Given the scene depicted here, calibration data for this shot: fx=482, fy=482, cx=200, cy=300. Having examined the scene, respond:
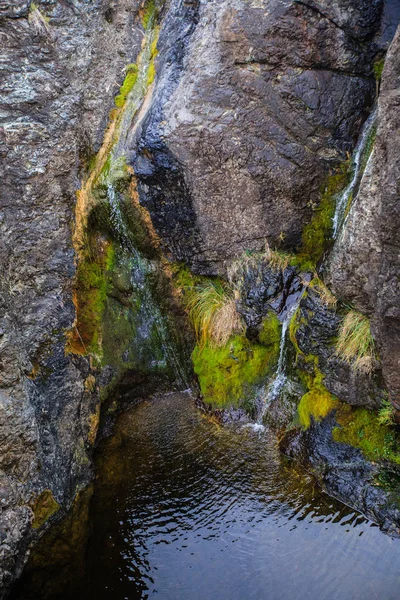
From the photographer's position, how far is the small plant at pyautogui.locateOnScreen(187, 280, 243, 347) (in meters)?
6.43

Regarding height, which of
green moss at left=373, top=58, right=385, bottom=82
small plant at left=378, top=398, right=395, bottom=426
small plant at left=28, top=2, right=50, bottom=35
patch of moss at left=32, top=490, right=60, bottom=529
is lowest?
patch of moss at left=32, top=490, right=60, bottom=529

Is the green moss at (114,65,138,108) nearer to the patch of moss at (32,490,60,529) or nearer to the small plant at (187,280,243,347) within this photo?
the small plant at (187,280,243,347)

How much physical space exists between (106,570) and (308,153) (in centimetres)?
504

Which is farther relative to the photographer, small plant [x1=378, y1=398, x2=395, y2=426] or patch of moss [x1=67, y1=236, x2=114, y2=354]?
patch of moss [x1=67, y1=236, x2=114, y2=354]

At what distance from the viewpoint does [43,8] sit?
6031 mm

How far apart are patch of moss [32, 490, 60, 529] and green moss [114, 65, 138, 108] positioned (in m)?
5.04

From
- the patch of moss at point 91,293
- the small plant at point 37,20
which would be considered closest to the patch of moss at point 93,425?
the patch of moss at point 91,293

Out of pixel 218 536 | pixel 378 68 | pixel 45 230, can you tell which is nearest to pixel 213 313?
pixel 45 230

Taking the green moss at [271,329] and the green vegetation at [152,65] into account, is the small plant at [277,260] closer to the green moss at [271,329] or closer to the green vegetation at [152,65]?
the green moss at [271,329]

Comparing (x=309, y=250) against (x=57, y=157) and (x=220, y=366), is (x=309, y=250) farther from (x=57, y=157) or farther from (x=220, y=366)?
Result: (x=57, y=157)

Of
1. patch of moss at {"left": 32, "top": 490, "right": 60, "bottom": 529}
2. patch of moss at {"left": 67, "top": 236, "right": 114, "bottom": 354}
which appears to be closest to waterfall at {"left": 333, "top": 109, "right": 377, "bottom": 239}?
patch of moss at {"left": 67, "top": 236, "right": 114, "bottom": 354}

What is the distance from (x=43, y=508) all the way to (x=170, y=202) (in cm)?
379

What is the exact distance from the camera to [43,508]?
15.7ft

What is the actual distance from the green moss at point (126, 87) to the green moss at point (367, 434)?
4.96 m
